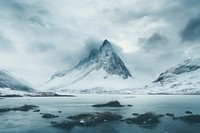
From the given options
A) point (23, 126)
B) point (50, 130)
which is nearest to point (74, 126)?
point (50, 130)

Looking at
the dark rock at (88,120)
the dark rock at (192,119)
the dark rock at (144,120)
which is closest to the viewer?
the dark rock at (88,120)

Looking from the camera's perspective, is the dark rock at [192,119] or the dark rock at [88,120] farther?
the dark rock at [192,119]

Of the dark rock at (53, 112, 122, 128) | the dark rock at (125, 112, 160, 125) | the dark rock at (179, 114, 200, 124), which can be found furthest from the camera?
the dark rock at (179, 114, 200, 124)

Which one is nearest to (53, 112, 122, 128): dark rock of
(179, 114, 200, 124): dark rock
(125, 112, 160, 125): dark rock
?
(125, 112, 160, 125): dark rock

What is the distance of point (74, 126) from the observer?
356ft

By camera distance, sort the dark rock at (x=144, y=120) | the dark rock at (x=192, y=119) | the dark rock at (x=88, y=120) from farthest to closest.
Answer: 1. the dark rock at (x=192, y=119)
2. the dark rock at (x=144, y=120)
3. the dark rock at (x=88, y=120)

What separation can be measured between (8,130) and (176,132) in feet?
185

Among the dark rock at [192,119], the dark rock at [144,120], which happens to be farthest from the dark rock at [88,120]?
the dark rock at [192,119]

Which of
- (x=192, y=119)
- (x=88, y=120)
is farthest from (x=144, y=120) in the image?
(x=88, y=120)

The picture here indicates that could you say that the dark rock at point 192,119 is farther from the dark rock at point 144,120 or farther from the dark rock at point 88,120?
the dark rock at point 88,120

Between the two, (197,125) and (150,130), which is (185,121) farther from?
(150,130)

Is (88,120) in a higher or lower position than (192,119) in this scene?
lower

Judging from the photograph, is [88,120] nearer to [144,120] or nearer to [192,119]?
[144,120]

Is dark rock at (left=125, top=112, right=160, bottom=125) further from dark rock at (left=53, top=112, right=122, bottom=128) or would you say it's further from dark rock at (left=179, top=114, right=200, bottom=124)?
dark rock at (left=179, top=114, right=200, bottom=124)
